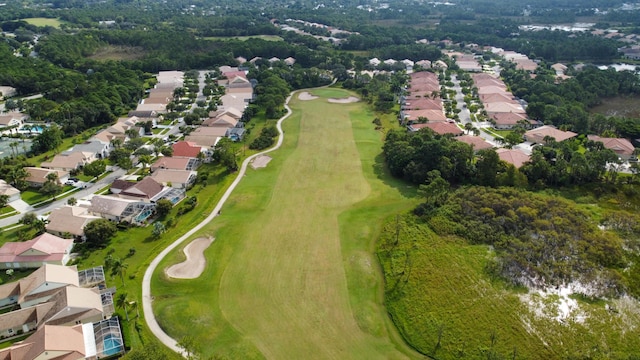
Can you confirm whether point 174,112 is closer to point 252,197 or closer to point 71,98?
point 71,98

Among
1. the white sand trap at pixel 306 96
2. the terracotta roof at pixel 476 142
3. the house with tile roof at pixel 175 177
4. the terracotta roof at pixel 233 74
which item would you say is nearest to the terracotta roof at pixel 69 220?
the house with tile roof at pixel 175 177

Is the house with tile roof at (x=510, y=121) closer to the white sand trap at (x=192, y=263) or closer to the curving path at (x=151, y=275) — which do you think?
the curving path at (x=151, y=275)

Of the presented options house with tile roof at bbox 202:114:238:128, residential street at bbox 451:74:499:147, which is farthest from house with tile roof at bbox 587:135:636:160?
house with tile roof at bbox 202:114:238:128

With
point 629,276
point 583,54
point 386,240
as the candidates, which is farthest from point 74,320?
point 583,54

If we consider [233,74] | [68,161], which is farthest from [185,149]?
[233,74]

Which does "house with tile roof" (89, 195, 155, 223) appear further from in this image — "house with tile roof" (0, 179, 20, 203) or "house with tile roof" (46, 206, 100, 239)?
"house with tile roof" (0, 179, 20, 203)
